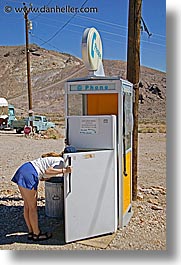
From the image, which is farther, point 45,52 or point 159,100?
point 45,52

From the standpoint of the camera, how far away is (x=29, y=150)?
11.3 meters

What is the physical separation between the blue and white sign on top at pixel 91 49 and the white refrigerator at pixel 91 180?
55cm

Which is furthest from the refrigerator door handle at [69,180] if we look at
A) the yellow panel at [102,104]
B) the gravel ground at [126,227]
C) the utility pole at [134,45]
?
the utility pole at [134,45]

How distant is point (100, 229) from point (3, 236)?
3.14ft

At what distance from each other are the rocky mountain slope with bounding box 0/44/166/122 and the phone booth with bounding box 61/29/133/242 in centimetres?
3881

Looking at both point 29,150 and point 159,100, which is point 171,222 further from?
point 159,100

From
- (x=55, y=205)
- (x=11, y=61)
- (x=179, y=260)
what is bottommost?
(x=179, y=260)

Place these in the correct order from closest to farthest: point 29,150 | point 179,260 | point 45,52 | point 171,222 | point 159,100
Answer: point 179,260, point 171,222, point 29,150, point 159,100, point 45,52

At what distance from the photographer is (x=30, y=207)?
361 cm

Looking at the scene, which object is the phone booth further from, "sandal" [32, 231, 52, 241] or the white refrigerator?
"sandal" [32, 231, 52, 241]

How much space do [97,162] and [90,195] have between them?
1.00 ft

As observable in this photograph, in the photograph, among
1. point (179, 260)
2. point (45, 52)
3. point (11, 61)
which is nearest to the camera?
point (179, 260)

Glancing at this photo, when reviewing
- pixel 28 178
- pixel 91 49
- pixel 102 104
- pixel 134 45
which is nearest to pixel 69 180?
pixel 28 178

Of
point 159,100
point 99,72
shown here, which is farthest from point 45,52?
point 99,72
